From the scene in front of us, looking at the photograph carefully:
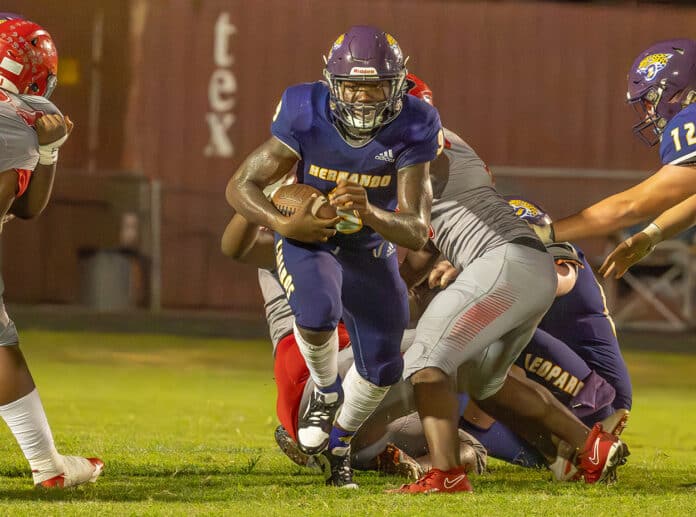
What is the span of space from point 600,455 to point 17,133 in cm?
272

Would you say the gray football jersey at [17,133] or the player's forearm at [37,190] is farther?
the player's forearm at [37,190]

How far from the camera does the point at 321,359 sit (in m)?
→ 5.80

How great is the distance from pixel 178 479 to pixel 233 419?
2.76m

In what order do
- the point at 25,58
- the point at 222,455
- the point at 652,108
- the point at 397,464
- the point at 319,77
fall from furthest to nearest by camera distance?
the point at 319,77 < the point at 222,455 < the point at 652,108 < the point at 397,464 < the point at 25,58

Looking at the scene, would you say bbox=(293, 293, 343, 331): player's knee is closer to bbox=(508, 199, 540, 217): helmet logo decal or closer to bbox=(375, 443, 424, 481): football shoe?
bbox=(375, 443, 424, 481): football shoe

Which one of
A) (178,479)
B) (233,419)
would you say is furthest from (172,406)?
(178,479)

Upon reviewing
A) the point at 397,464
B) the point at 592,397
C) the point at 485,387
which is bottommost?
the point at 397,464

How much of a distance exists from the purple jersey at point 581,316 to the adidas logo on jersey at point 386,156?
54.3 inches

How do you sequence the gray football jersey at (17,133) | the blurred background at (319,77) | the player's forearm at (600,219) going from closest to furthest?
the gray football jersey at (17,133) < the player's forearm at (600,219) < the blurred background at (319,77)

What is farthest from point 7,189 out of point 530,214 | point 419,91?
point 530,214

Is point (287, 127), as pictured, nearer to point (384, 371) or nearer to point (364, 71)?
point (364, 71)

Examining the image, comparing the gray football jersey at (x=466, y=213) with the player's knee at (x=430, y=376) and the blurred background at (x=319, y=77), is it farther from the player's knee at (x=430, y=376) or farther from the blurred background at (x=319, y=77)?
the blurred background at (x=319, y=77)

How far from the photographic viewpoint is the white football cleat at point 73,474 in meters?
5.64

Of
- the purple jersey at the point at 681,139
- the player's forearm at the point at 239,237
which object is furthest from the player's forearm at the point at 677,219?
the player's forearm at the point at 239,237
